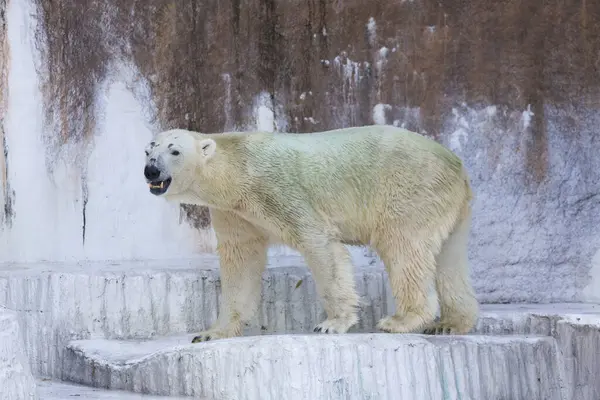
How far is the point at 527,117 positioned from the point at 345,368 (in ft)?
10.1

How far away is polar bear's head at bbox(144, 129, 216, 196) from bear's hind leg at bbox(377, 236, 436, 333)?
3.68ft

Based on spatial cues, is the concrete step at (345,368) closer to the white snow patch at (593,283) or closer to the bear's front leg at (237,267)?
the bear's front leg at (237,267)

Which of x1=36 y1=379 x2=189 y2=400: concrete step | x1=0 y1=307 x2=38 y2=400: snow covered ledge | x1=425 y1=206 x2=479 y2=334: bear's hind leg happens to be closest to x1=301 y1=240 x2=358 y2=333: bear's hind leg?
x1=425 y1=206 x2=479 y2=334: bear's hind leg

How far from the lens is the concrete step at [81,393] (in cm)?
471

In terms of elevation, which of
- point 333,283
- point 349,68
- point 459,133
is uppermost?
point 349,68

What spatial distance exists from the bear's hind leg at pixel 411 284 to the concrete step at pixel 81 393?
1.26 metres

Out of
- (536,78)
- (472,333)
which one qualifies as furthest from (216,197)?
(536,78)

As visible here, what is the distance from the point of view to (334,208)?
5.41 metres

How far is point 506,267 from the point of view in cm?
695

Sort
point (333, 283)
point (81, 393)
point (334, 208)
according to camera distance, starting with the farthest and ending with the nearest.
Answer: point (334, 208) < point (333, 283) < point (81, 393)

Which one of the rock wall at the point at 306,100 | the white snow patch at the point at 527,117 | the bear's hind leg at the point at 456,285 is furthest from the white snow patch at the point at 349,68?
the bear's hind leg at the point at 456,285

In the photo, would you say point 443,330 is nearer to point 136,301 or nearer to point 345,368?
point 345,368

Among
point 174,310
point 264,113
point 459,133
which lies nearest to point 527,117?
point 459,133

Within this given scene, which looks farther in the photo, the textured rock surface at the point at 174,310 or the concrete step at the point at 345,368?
the textured rock surface at the point at 174,310
